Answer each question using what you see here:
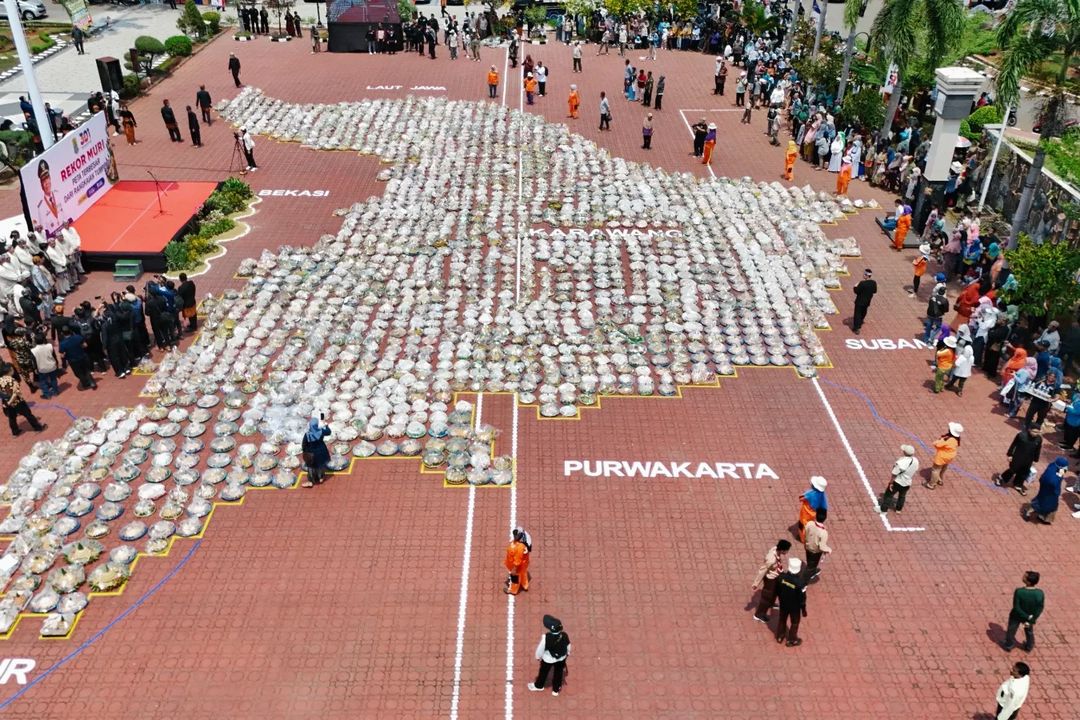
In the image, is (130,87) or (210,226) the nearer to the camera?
(210,226)

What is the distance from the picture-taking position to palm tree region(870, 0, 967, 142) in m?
33.0

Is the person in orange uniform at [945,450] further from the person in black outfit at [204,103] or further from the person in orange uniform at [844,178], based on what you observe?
the person in black outfit at [204,103]

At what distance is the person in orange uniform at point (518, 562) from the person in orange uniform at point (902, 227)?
19.2 metres

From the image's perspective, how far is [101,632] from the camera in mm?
15398

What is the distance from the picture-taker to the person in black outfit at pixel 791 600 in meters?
14.4

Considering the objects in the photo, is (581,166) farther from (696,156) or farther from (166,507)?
(166,507)

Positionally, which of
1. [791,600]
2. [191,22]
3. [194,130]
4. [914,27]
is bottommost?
[791,600]

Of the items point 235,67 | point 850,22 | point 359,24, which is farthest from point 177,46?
point 850,22

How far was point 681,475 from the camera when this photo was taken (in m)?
19.1

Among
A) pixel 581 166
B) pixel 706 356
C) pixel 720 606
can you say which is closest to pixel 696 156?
pixel 581 166

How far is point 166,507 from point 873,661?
45.8 feet

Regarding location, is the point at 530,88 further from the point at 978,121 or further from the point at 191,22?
the point at 191,22

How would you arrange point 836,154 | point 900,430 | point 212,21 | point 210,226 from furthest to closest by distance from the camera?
point 212,21
point 836,154
point 210,226
point 900,430

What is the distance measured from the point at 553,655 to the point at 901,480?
27.8 feet
